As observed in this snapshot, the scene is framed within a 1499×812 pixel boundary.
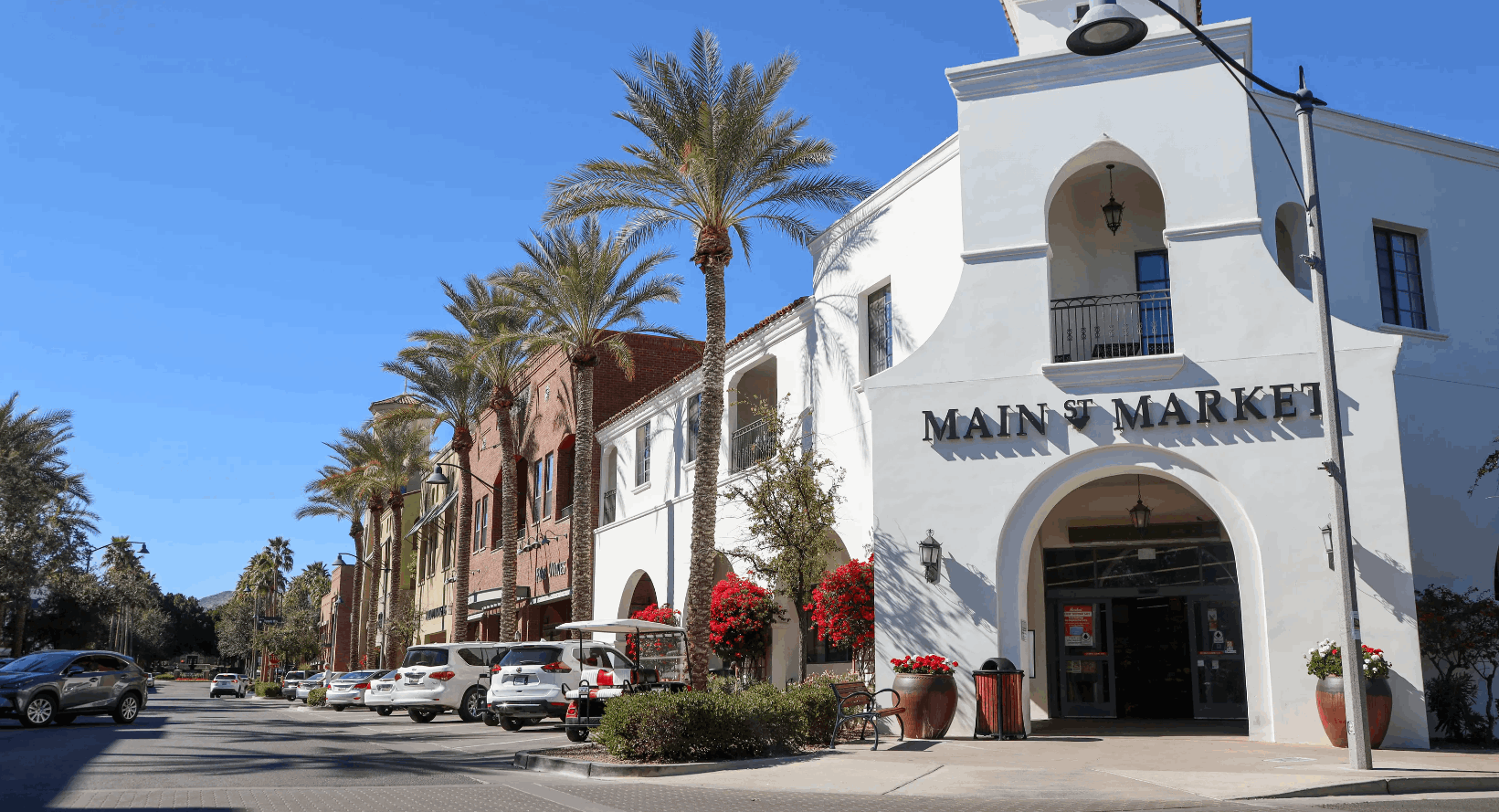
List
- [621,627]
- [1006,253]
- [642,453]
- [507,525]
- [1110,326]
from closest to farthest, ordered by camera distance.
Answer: [1006,253]
[1110,326]
[621,627]
[642,453]
[507,525]

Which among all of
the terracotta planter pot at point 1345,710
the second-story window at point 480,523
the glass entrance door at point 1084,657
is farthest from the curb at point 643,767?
the second-story window at point 480,523

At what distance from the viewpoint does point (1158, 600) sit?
20.7 m

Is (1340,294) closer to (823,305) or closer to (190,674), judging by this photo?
(823,305)

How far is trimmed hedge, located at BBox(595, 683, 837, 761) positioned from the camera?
44.3ft

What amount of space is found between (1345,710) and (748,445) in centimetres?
1363

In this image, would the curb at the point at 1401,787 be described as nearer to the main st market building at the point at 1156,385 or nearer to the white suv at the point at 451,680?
the main st market building at the point at 1156,385

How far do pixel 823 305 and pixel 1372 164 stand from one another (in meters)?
9.77

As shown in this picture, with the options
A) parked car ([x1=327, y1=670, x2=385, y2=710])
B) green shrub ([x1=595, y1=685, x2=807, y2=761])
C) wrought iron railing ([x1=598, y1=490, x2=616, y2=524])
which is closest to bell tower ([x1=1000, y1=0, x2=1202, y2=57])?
green shrub ([x1=595, y1=685, x2=807, y2=761])

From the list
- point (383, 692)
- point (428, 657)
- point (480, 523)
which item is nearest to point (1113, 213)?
point (428, 657)

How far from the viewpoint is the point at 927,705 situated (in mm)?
16359

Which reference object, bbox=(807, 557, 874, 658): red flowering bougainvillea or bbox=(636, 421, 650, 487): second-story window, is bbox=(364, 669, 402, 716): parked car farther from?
bbox=(807, 557, 874, 658): red flowering bougainvillea

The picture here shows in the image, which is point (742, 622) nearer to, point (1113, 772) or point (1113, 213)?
point (1113, 213)

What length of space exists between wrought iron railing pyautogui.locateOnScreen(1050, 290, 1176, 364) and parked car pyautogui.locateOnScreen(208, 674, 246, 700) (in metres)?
50.9

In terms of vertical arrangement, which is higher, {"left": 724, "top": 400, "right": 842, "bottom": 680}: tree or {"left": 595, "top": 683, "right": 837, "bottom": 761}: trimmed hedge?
{"left": 724, "top": 400, "right": 842, "bottom": 680}: tree
